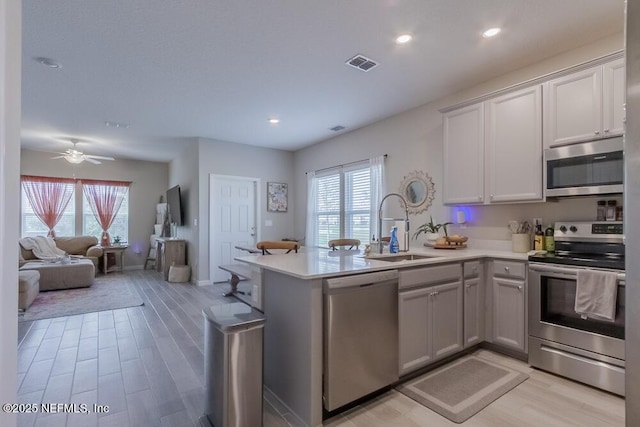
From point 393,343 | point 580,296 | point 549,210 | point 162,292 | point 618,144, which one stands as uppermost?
point 618,144

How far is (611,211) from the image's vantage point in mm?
2463

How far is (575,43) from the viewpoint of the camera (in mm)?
2676

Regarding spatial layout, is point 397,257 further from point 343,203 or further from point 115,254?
point 115,254

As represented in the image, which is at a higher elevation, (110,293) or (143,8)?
(143,8)

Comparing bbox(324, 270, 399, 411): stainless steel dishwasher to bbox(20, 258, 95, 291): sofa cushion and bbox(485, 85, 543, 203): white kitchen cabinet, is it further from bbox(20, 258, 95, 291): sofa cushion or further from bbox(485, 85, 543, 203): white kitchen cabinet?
bbox(20, 258, 95, 291): sofa cushion

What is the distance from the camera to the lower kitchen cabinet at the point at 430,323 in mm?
2219

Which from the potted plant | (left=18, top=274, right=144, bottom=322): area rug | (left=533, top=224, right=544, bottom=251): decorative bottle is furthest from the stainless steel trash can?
(left=18, top=274, right=144, bottom=322): area rug

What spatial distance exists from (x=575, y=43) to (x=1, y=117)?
3811mm

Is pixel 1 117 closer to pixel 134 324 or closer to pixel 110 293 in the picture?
pixel 134 324

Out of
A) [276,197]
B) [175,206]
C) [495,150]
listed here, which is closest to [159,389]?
[495,150]

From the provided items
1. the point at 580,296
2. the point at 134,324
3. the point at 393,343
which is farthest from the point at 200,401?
the point at 580,296

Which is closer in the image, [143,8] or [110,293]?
[143,8]

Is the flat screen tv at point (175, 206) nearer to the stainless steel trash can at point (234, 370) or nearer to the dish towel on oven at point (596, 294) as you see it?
the stainless steel trash can at point (234, 370)

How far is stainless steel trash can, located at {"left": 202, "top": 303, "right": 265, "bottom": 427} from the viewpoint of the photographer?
168 cm
